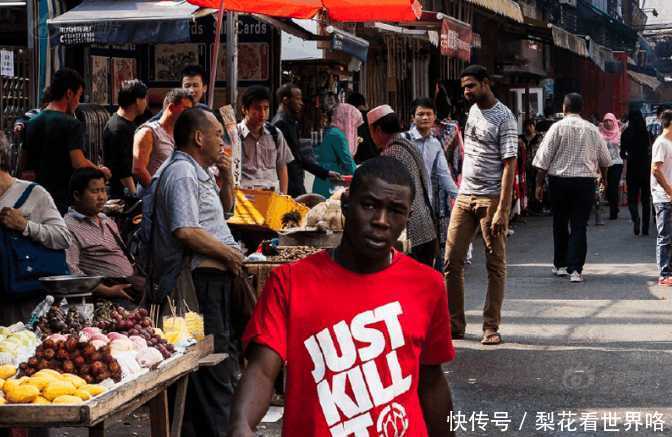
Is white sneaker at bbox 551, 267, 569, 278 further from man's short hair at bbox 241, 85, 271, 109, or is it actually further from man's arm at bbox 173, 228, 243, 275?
man's arm at bbox 173, 228, 243, 275

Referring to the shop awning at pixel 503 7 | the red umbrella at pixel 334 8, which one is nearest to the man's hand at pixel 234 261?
the red umbrella at pixel 334 8

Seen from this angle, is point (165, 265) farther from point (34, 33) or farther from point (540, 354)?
point (34, 33)

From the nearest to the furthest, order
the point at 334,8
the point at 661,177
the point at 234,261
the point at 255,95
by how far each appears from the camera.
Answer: the point at 234,261
the point at 255,95
the point at 334,8
the point at 661,177

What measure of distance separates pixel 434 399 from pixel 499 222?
21.0 feet

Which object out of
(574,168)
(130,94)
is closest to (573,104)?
(574,168)

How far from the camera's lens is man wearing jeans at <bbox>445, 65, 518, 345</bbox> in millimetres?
10266

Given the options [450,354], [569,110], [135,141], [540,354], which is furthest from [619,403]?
[569,110]

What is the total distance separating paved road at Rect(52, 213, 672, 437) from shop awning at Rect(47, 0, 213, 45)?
3798 millimetres

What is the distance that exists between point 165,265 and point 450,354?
10.7 feet

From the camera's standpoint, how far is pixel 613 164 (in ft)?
81.5

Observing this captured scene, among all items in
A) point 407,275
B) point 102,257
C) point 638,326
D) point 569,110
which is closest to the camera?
point 407,275

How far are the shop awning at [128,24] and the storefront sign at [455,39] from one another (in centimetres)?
570

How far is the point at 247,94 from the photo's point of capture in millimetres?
10773

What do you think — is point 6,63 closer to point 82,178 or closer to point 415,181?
point 415,181
